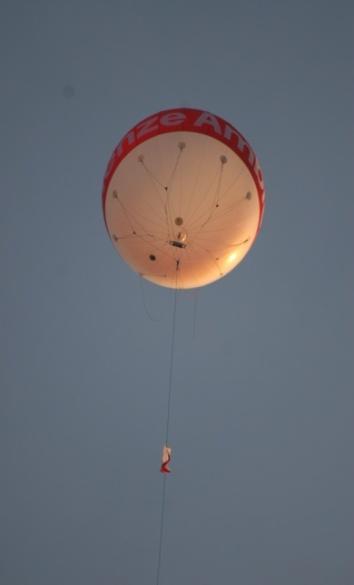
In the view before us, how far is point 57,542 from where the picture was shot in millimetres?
16078

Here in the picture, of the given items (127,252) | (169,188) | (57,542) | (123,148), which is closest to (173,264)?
(127,252)

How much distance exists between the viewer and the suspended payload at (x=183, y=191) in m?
8.58

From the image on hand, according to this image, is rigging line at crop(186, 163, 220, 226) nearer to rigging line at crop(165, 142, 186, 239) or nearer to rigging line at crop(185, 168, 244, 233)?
rigging line at crop(185, 168, 244, 233)

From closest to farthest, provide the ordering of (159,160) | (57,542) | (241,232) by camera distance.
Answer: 1. (159,160)
2. (241,232)
3. (57,542)

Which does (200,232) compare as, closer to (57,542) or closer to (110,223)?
(110,223)

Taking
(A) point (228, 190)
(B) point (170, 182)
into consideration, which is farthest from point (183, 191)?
(A) point (228, 190)

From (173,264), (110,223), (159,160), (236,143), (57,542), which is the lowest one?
(57,542)

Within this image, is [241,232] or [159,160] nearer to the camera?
[159,160]

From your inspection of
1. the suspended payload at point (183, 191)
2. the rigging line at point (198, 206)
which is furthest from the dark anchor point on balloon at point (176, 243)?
the rigging line at point (198, 206)

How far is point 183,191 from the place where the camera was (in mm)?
8609

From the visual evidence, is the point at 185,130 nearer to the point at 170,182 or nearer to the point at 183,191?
the point at 170,182

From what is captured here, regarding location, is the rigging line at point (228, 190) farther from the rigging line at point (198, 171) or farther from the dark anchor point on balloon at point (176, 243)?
the dark anchor point on balloon at point (176, 243)

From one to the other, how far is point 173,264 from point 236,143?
7.99ft

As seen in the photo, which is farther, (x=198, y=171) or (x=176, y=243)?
(x=176, y=243)
